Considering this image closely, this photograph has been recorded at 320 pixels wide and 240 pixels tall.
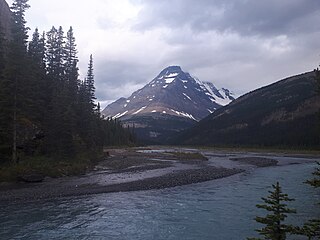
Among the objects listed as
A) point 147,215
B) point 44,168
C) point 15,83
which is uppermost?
point 15,83

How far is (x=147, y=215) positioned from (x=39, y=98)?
35.4m

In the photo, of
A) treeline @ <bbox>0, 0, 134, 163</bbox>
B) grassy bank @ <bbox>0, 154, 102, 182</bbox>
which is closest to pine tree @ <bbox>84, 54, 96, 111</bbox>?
treeline @ <bbox>0, 0, 134, 163</bbox>

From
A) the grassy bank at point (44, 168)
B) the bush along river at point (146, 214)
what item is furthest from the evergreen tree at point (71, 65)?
the bush along river at point (146, 214)

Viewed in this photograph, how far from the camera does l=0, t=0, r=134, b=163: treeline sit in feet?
125

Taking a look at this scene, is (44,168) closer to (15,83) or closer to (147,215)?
(15,83)

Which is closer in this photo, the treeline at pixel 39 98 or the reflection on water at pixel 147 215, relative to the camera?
the reflection on water at pixel 147 215

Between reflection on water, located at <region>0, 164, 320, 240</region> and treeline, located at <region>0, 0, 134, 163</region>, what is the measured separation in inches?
601

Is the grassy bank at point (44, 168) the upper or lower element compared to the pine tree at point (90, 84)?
lower

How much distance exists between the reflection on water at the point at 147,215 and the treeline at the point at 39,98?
15.3 metres

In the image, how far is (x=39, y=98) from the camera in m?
52.4

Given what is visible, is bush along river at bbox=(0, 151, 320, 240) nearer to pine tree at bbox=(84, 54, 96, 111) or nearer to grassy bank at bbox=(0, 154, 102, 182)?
grassy bank at bbox=(0, 154, 102, 182)

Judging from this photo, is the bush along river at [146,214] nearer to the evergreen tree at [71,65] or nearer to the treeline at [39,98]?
the treeline at [39,98]

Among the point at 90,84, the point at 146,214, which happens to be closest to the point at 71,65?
the point at 90,84

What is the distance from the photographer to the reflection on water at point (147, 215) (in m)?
19.6
